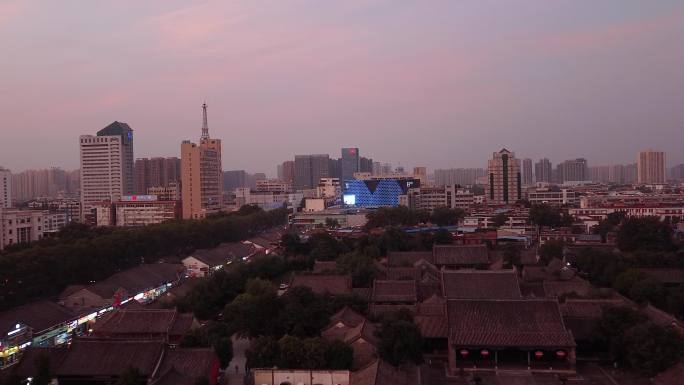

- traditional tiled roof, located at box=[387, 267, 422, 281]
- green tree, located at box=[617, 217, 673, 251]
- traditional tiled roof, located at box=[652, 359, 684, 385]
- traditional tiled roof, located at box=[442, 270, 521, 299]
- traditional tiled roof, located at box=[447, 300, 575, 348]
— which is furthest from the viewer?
green tree, located at box=[617, 217, 673, 251]

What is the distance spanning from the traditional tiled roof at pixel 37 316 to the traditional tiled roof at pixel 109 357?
5366mm

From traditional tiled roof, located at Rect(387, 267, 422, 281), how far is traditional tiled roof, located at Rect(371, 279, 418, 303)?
2701 millimetres

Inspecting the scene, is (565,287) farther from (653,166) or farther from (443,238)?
(653,166)

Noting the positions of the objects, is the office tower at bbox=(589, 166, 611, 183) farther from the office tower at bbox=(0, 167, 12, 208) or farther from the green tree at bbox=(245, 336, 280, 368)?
the green tree at bbox=(245, 336, 280, 368)

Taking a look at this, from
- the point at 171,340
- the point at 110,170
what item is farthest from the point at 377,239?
the point at 110,170

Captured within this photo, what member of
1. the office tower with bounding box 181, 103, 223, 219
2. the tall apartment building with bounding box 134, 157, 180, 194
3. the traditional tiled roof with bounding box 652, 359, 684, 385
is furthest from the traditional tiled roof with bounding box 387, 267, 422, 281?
the tall apartment building with bounding box 134, 157, 180, 194

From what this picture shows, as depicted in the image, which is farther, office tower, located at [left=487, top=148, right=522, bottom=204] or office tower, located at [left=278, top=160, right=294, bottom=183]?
office tower, located at [left=278, top=160, right=294, bottom=183]

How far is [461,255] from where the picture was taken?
24.3m

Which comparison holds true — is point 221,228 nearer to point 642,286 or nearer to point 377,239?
point 377,239

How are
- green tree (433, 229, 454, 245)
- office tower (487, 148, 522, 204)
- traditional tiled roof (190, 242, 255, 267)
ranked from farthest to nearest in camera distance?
office tower (487, 148, 522, 204) < green tree (433, 229, 454, 245) < traditional tiled roof (190, 242, 255, 267)

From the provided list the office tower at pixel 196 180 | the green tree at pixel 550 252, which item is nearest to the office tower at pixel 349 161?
the office tower at pixel 196 180

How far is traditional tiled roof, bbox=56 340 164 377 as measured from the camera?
40.9 ft

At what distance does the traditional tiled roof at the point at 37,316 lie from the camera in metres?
17.5

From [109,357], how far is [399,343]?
221 inches
